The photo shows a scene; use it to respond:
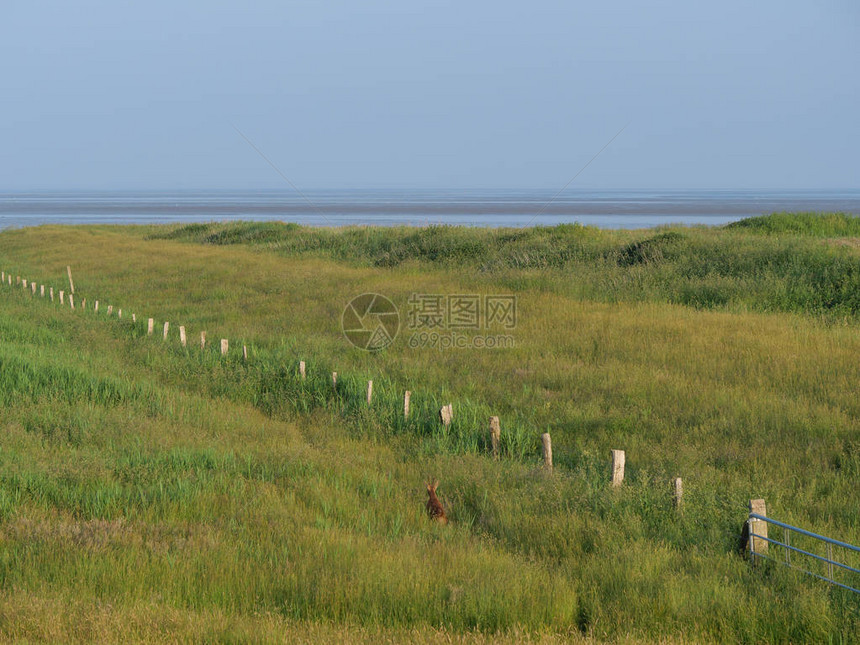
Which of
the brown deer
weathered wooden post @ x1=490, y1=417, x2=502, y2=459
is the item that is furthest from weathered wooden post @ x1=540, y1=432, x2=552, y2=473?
the brown deer

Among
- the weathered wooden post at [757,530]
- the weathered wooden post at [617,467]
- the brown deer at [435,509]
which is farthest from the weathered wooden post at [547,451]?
the weathered wooden post at [757,530]

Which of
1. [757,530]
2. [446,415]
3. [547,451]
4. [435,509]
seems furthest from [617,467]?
[446,415]

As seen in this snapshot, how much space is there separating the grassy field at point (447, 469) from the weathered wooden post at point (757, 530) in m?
Answer: 0.21

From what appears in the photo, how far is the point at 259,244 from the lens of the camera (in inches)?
1642

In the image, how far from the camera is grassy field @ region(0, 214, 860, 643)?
4992mm

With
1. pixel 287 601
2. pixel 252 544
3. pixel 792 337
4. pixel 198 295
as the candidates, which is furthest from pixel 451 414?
pixel 198 295

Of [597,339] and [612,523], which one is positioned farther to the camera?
[597,339]

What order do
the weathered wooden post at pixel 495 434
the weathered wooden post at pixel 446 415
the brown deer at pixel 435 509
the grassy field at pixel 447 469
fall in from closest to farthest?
the grassy field at pixel 447 469 → the brown deer at pixel 435 509 → the weathered wooden post at pixel 495 434 → the weathered wooden post at pixel 446 415

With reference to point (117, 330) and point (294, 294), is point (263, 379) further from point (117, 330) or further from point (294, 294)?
point (294, 294)

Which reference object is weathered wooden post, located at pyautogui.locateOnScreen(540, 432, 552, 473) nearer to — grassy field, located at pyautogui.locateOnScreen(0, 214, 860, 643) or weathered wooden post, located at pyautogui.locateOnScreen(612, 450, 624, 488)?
grassy field, located at pyautogui.locateOnScreen(0, 214, 860, 643)

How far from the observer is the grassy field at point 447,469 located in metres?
4.99

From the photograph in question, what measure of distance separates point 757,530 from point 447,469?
3.74m

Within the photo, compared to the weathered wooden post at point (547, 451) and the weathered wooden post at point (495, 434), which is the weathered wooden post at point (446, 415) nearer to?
the weathered wooden post at point (495, 434)

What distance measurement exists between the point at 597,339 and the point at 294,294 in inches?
467
